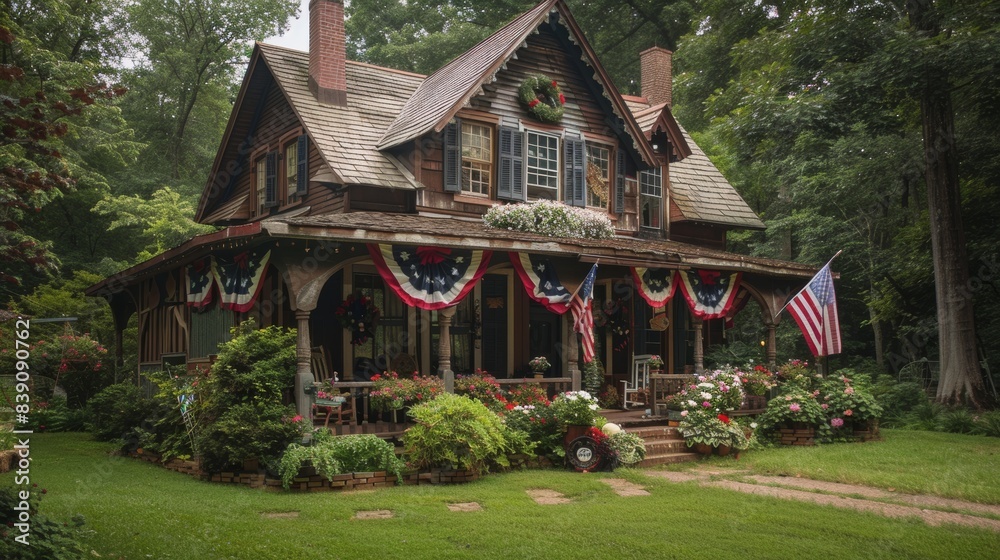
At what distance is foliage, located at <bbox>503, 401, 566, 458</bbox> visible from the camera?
1224 centimetres

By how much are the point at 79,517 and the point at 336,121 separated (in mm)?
11081

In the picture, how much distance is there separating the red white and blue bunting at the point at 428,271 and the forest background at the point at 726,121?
4.66 m

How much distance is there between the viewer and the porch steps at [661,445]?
42.4 feet

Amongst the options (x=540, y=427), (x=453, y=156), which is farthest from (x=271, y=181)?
(x=540, y=427)

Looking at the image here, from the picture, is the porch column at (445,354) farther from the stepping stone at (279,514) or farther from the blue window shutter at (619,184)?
the blue window shutter at (619,184)

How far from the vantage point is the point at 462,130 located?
16.5 m

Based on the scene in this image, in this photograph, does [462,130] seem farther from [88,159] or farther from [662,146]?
[88,159]

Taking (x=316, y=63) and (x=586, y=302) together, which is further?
(x=316, y=63)

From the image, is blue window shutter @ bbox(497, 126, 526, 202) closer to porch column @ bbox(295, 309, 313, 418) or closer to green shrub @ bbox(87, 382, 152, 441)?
porch column @ bbox(295, 309, 313, 418)

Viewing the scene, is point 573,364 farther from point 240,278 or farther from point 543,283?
point 240,278

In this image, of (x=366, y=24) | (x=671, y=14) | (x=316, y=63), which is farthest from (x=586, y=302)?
(x=366, y=24)

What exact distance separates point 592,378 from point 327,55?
28.3 ft

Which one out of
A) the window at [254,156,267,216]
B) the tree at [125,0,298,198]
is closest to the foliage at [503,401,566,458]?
the window at [254,156,267,216]

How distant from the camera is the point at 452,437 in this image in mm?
10688
